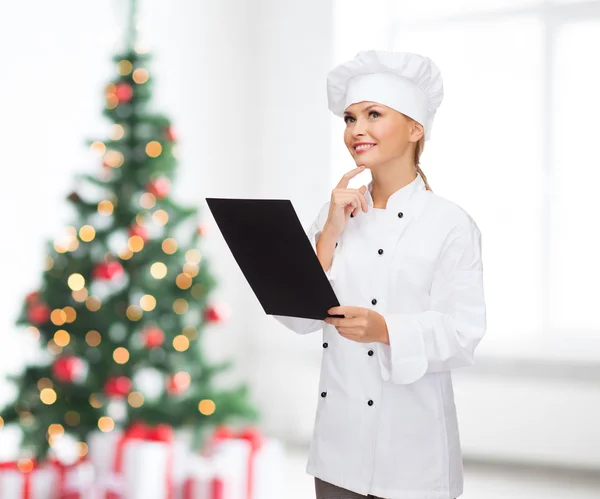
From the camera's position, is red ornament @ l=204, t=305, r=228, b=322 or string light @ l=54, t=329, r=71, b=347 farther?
red ornament @ l=204, t=305, r=228, b=322

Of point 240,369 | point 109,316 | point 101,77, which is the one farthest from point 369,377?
point 240,369

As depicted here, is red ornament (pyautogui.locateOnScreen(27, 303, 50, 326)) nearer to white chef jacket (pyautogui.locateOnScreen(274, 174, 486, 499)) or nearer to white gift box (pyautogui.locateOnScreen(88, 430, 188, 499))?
white gift box (pyautogui.locateOnScreen(88, 430, 188, 499))

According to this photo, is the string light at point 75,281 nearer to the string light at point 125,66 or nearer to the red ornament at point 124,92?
the red ornament at point 124,92

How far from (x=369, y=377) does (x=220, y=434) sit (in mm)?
1833

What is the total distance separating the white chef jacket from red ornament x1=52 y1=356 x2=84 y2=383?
169cm

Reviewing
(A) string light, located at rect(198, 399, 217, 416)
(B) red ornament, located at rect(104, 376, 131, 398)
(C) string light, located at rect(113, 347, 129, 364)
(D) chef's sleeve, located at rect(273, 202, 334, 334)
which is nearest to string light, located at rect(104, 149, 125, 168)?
(C) string light, located at rect(113, 347, 129, 364)

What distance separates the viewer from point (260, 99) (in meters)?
4.90

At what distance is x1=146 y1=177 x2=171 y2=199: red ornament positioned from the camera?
3.15 metres

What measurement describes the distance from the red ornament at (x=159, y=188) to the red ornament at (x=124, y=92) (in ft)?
1.10

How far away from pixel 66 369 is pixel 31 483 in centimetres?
44

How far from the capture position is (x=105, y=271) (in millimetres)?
3012

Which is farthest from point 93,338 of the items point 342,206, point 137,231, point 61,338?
point 342,206

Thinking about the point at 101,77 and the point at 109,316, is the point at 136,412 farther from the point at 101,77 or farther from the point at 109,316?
the point at 101,77

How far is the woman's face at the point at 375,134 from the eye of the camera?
151 cm
